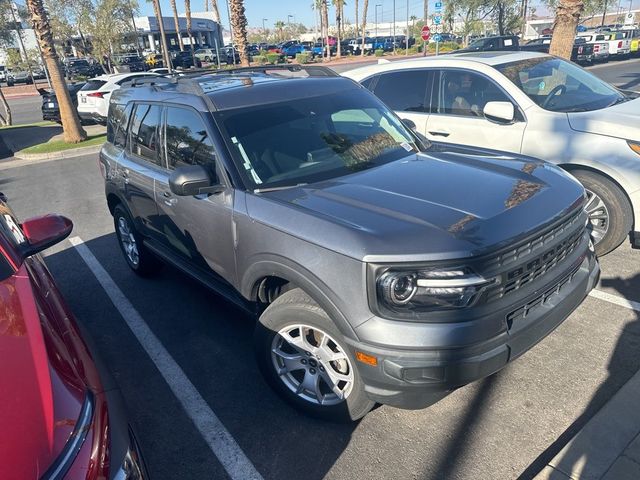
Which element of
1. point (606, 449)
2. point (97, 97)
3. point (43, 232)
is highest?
point (43, 232)

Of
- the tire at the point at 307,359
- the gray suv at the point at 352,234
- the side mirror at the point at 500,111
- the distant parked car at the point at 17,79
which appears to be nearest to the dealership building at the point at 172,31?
the distant parked car at the point at 17,79

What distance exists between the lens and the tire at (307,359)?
2654mm

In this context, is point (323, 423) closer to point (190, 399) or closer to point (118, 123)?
point (190, 399)

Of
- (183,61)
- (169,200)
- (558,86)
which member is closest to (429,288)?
(169,200)

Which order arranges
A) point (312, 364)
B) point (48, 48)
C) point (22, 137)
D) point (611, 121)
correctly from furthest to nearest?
point (22, 137) < point (48, 48) < point (611, 121) < point (312, 364)

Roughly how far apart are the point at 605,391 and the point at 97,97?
51.0 ft

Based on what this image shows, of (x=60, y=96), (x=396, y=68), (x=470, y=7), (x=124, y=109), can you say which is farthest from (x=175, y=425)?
(x=470, y=7)

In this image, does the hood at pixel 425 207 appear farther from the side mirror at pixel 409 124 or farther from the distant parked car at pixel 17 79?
the distant parked car at pixel 17 79

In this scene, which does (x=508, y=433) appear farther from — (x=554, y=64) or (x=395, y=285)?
(x=554, y=64)

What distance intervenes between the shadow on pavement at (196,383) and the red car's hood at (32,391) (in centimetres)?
56

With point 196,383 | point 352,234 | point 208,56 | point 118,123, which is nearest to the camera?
point 352,234

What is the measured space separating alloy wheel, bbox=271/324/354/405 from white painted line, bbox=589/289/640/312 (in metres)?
2.52

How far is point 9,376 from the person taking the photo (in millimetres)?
1837

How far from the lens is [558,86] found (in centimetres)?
535
